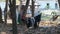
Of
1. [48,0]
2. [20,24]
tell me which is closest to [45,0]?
[48,0]

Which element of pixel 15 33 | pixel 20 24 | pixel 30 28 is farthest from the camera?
pixel 20 24

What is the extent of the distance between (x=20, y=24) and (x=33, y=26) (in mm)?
782

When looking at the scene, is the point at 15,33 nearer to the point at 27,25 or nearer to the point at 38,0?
the point at 27,25

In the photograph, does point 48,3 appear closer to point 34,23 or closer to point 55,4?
point 55,4

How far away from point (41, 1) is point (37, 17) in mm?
9952

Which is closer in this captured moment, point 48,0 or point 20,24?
point 20,24

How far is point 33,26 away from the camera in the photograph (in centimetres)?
847

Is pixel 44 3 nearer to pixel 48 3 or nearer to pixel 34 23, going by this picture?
pixel 48 3

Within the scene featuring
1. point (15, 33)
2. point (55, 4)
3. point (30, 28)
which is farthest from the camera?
point (55, 4)

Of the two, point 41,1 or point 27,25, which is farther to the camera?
point 41,1

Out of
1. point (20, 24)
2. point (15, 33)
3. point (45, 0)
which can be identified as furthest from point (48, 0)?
point (15, 33)

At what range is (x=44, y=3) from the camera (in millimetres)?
18281

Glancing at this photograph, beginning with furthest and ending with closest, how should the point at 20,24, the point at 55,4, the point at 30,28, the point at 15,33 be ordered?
the point at 55,4 → the point at 20,24 → the point at 30,28 → the point at 15,33

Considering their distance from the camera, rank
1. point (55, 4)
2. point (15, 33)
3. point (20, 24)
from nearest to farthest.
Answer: point (15, 33)
point (20, 24)
point (55, 4)
